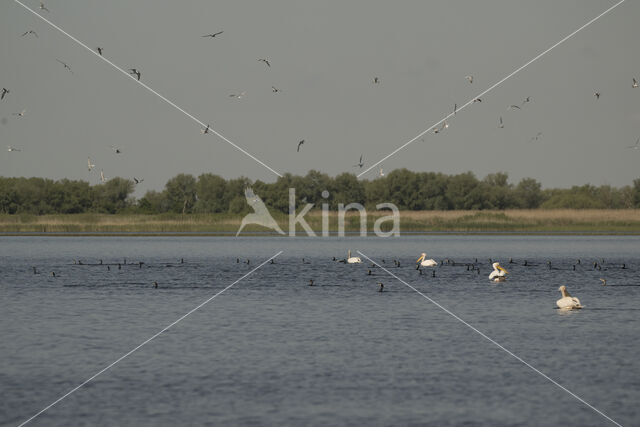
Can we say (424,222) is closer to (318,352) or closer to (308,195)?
(308,195)

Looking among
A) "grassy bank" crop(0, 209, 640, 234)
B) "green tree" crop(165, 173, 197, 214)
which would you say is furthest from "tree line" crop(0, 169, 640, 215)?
"grassy bank" crop(0, 209, 640, 234)

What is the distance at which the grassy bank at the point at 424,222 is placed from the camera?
10119cm

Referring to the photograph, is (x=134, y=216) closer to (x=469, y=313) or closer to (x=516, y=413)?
(x=469, y=313)

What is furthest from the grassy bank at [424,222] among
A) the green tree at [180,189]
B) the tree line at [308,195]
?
the green tree at [180,189]

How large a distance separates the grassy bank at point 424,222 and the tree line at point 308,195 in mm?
31977

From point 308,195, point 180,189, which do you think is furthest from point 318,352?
point 180,189

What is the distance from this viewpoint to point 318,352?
1972cm

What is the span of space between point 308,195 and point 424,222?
4665 centimetres

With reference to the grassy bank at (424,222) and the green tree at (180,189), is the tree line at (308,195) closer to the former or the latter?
the green tree at (180,189)

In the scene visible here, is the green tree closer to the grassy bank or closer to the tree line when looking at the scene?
the tree line

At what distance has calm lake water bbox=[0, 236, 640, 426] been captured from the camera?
46.9 feet

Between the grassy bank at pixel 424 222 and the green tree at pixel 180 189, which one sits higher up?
the green tree at pixel 180 189

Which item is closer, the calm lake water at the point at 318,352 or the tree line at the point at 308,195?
the calm lake water at the point at 318,352

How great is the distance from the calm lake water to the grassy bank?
61918mm
